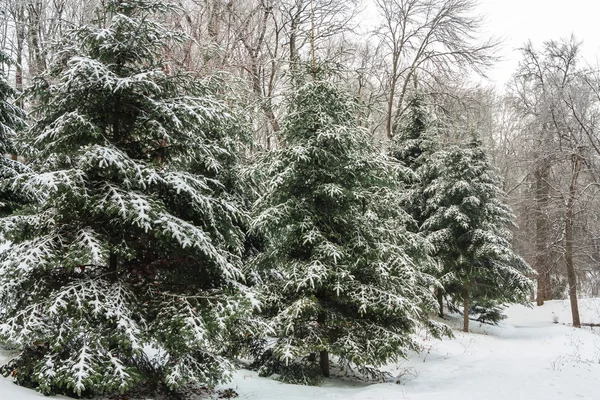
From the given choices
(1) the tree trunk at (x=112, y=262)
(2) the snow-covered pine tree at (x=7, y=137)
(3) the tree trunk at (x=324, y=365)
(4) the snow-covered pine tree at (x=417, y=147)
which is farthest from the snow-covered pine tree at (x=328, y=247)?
(4) the snow-covered pine tree at (x=417, y=147)

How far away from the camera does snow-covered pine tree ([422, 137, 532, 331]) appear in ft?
50.8

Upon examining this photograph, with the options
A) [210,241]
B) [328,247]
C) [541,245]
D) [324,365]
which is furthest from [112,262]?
[541,245]

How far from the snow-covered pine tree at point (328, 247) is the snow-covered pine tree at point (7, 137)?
5.18 m

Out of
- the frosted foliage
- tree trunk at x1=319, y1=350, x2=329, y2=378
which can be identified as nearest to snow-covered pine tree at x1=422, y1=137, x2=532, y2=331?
the frosted foliage

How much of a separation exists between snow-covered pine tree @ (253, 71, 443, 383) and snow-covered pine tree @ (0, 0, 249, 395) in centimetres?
195

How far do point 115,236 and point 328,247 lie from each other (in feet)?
11.8

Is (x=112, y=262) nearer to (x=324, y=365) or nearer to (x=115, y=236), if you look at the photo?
(x=115, y=236)

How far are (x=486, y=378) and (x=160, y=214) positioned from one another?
22.5ft

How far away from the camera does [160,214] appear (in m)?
4.99

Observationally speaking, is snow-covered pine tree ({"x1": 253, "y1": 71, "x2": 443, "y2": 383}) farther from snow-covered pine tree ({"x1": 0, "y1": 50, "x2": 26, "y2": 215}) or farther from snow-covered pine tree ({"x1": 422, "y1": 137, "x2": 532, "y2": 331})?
snow-covered pine tree ({"x1": 422, "y1": 137, "x2": 532, "y2": 331})

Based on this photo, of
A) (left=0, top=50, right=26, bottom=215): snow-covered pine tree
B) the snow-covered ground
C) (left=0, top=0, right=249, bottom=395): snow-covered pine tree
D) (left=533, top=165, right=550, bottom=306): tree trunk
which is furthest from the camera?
(left=533, top=165, right=550, bottom=306): tree trunk

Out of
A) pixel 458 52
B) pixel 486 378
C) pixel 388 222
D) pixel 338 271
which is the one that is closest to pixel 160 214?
pixel 338 271

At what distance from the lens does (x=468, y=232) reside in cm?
1577

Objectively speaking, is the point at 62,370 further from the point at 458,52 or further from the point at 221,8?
the point at 458,52
